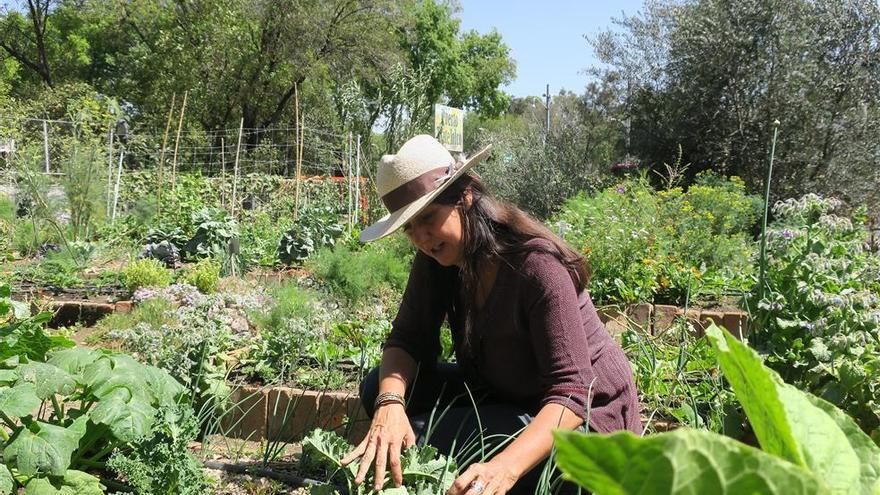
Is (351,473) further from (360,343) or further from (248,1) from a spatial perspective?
(248,1)

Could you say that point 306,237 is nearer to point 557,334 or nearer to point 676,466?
point 557,334

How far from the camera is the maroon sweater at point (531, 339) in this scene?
213cm

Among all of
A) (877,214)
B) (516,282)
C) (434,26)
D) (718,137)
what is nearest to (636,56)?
(718,137)

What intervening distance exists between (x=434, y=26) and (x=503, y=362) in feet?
108

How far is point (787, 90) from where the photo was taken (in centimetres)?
1116

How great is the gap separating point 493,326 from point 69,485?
1.32m

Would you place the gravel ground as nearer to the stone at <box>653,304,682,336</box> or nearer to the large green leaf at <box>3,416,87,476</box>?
the large green leaf at <box>3,416,87,476</box>

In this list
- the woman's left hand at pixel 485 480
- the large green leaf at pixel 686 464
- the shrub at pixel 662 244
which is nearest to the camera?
the large green leaf at pixel 686 464

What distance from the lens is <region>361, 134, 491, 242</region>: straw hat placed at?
227cm

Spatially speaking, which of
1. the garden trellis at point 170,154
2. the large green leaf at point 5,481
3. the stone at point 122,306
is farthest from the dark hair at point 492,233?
the garden trellis at point 170,154

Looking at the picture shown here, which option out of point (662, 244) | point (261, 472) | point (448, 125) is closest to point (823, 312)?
point (261, 472)

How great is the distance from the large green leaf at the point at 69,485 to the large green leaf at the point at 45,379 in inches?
9.2

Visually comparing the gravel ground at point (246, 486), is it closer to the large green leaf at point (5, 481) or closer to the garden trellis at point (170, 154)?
the large green leaf at point (5, 481)

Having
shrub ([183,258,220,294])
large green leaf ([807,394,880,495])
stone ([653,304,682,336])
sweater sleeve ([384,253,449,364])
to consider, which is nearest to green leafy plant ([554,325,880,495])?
large green leaf ([807,394,880,495])
